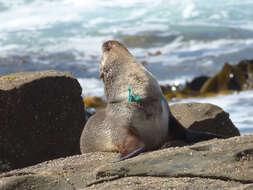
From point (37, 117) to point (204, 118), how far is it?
7.72ft

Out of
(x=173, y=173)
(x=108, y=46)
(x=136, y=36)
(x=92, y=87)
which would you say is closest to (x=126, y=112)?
(x=108, y=46)

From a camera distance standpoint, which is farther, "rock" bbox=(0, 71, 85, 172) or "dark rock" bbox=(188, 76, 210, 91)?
"dark rock" bbox=(188, 76, 210, 91)

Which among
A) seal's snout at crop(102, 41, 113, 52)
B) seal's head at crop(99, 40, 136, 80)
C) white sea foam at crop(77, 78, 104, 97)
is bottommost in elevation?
white sea foam at crop(77, 78, 104, 97)

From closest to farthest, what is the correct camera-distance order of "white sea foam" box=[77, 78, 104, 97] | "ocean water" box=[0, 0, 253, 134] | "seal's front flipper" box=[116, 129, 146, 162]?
"seal's front flipper" box=[116, 129, 146, 162] → "white sea foam" box=[77, 78, 104, 97] → "ocean water" box=[0, 0, 253, 134]

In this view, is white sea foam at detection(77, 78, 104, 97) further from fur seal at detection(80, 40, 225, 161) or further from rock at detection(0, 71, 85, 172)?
fur seal at detection(80, 40, 225, 161)

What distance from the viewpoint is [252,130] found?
1166 cm

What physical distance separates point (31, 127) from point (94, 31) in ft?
79.4

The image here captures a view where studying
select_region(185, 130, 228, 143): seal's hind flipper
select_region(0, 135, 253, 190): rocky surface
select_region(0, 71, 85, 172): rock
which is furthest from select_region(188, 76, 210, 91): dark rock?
select_region(0, 135, 253, 190): rocky surface

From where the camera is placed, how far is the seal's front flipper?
17.7ft

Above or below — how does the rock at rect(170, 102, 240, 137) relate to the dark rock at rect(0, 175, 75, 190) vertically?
below

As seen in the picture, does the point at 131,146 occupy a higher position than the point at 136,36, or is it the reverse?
the point at 131,146

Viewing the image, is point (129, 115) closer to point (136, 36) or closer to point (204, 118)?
point (204, 118)

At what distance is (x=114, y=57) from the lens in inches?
250

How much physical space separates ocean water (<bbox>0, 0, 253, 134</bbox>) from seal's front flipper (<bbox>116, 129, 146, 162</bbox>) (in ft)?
21.5
